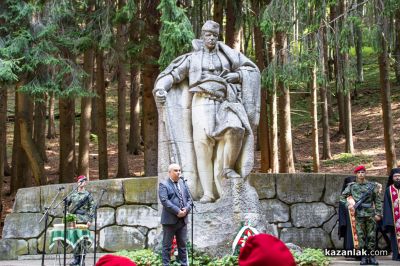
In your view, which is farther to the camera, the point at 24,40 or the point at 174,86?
the point at 24,40

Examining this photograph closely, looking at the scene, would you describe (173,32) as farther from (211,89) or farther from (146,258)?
(146,258)

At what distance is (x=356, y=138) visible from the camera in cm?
2941

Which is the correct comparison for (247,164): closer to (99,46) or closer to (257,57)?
(99,46)

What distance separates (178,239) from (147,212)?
388 centimetres

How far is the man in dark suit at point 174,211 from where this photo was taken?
9000 millimetres

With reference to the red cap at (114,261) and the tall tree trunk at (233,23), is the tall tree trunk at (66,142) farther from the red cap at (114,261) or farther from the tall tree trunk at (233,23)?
the red cap at (114,261)

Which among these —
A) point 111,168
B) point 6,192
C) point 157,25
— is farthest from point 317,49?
point 111,168

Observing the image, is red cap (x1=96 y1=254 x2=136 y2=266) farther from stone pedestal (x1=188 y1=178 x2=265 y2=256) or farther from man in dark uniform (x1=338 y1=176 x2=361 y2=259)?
man in dark uniform (x1=338 y1=176 x2=361 y2=259)

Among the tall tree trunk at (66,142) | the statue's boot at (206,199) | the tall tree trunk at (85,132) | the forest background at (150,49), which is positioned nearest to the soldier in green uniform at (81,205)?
the statue's boot at (206,199)

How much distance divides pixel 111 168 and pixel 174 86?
1589 centimetres

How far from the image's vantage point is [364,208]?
1096 cm

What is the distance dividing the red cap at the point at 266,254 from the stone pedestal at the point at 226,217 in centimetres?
791

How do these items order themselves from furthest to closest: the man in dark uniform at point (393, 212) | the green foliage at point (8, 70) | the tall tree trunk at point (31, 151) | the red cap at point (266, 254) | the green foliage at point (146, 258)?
1. the tall tree trunk at point (31, 151)
2. the green foliage at point (8, 70)
3. the man in dark uniform at point (393, 212)
4. the green foliage at point (146, 258)
5. the red cap at point (266, 254)

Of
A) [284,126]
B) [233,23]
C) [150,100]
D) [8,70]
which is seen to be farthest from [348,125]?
[8,70]
